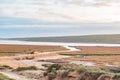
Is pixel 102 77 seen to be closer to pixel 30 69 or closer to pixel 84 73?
pixel 84 73

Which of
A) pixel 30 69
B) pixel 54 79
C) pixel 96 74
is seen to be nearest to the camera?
pixel 96 74

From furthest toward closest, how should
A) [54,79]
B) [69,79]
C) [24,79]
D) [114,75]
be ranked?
1. [24,79]
2. [54,79]
3. [69,79]
4. [114,75]

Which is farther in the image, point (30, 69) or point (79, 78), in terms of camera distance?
point (30, 69)

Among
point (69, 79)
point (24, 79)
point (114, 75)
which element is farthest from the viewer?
point (24, 79)

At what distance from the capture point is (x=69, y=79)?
3228cm

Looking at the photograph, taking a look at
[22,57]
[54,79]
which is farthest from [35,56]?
[54,79]

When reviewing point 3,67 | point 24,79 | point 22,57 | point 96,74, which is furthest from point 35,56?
point 96,74

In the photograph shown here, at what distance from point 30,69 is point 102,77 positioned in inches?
1133

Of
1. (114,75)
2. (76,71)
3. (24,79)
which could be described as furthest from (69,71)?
(24,79)

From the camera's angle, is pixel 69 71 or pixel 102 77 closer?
pixel 102 77

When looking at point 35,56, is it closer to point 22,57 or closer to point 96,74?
point 22,57

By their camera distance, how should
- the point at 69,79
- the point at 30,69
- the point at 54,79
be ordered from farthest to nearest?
the point at 30,69 < the point at 54,79 < the point at 69,79

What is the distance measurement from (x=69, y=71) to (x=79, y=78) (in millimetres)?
2393

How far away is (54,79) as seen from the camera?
3472cm
